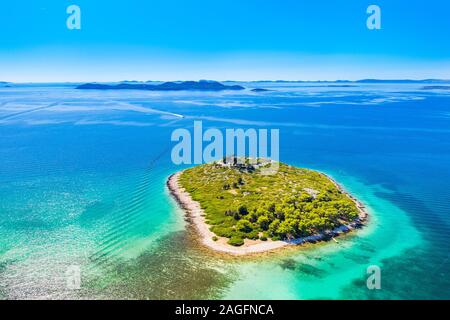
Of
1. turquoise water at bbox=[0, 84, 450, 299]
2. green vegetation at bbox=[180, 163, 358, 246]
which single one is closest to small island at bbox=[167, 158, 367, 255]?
green vegetation at bbox=[180, 163, 358, 246]

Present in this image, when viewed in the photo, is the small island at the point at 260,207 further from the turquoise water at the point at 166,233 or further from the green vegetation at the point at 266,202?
the turquoise water at the point at 166,233

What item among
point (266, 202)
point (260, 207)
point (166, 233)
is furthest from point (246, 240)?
point (166, 233)

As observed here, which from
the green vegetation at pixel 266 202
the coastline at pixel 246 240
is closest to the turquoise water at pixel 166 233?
the coastline at pixel 246 240

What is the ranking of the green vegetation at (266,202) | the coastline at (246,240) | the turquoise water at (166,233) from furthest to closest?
the green vegetation at (266,202), the coastline at (246,240), the turquoise water at (166,233)

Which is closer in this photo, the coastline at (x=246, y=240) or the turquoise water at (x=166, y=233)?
the turquoise water at (x=166, y=233)

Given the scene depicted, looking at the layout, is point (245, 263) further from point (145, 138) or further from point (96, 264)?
point (145, 138)

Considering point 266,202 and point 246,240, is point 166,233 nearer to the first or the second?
point 246,240

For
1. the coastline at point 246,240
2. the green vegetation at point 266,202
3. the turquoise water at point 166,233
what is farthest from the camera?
the green vegetation at point 266,202

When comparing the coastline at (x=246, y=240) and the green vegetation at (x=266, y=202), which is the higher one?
the green vegetation at (x=266, y=202)
